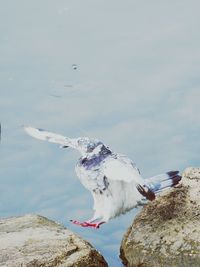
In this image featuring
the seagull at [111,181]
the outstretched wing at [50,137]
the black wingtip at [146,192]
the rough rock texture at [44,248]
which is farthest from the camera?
the outstretched wing at [50,137]

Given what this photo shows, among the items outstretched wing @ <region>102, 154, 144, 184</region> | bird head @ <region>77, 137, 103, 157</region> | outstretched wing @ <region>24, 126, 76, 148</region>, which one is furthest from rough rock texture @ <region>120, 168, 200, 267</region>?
outstretched wing @ <region>24, 126, 76, 148</region>

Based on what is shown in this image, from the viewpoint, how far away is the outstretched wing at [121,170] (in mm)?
9680

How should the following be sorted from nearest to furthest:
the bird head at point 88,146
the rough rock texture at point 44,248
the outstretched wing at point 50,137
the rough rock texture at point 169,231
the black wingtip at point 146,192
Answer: the rough rock texture at point 44,248, the rough rock texture at point 169,231, the black wingtip at point 146,192, the bird head at point 88,146, the outstretched wing at point 50,137

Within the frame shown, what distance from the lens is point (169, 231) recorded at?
29.9ft

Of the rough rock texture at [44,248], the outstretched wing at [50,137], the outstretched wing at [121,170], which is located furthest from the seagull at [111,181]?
the rough rock texture at [44,248]

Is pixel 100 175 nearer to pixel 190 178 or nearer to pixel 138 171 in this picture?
pixel 138 171

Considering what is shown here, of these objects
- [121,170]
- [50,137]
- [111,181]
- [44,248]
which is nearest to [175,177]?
[121,170]

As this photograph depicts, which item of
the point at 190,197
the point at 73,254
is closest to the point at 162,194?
the point at 190,197

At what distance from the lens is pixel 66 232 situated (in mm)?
9078

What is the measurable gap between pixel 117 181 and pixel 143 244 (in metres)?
1.19

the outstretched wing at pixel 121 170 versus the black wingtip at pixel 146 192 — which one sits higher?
the outstretched wing at pixel 121 170

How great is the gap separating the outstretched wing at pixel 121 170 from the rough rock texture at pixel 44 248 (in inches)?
45.0

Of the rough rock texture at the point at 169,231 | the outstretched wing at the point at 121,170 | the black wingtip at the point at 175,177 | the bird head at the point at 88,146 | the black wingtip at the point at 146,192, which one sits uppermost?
the bird head at the point at 88,146

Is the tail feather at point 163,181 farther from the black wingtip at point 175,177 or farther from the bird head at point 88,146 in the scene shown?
the bird head at point 88,146
